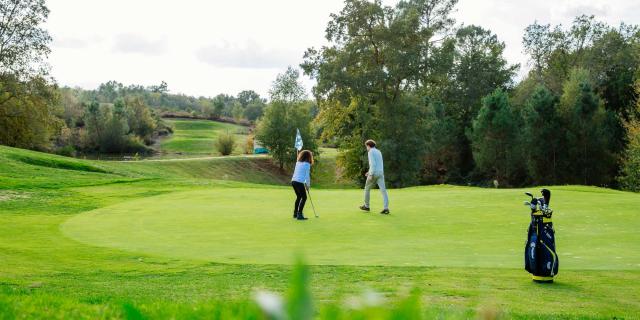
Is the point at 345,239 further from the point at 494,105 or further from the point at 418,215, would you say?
the point at 494,105

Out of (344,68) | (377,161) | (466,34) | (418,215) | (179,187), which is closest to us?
(418,215)

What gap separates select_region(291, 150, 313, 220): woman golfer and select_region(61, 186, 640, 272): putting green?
480 mm

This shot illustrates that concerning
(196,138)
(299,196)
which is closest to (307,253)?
(299,196)

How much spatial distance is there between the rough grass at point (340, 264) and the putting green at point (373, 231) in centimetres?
7

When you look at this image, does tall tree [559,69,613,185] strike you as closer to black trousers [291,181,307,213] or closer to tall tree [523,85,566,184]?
tall tree [523,85,566,184]

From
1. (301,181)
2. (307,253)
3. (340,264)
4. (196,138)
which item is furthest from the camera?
(196,138)

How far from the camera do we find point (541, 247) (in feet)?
34.5

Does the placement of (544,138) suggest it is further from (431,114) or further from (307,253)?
(307,253)

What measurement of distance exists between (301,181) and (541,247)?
902 cm

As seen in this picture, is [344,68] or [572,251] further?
[344,68]

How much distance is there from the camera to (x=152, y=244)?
46.3ft

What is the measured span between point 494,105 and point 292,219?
4819 centimetres

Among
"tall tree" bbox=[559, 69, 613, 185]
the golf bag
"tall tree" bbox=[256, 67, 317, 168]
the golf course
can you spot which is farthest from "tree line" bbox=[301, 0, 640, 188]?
the golf bag

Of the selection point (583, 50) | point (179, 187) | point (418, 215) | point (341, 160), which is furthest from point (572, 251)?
point (583, 50)
